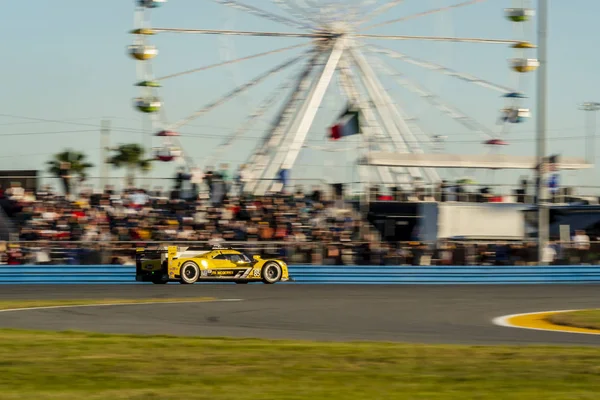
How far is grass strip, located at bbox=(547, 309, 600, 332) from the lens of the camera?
40.4 ft

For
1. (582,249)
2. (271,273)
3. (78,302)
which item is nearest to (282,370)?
(78,302)

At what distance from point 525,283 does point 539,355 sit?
15.3 meters

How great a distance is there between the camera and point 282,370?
7531 millimetres

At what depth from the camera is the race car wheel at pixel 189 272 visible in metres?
21.4

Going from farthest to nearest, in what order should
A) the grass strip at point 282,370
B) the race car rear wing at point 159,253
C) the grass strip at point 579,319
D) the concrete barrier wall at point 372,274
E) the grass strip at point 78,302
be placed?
the concrete barrier wall at point 372,274 < the race car rear wing at point 159,253 < the grass strip at point 78,302 < the grass strip at point 579,319 < the grass strip at point 282,370

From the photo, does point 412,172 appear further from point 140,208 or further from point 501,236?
point 140,208

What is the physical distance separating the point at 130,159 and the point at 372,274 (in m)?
46.4

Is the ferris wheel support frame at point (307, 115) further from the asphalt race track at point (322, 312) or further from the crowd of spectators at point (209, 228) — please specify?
the asphalt race track at point (322, 312)

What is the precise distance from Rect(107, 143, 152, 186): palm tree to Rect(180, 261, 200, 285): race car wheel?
4636cm

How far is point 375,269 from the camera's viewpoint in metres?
23.2

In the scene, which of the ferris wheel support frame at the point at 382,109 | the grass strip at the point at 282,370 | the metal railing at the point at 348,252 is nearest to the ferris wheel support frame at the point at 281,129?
the ferris wheel support frame at the point at 382,109

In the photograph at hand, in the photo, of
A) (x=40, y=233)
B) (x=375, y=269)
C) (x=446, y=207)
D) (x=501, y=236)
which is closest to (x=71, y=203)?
(x=40, y=233)

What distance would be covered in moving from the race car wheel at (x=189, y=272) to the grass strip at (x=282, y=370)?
11.6 metres

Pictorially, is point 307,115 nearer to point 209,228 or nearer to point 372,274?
point 209,228
